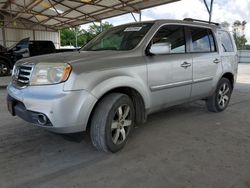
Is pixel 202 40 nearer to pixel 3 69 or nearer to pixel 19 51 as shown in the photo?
pixel 3 69

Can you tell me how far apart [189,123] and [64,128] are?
251cm

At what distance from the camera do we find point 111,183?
2461 mm

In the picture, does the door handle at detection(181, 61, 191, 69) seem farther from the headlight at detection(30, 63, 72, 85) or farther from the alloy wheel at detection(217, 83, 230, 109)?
the headlight at detection(30, 63, 72, 85)

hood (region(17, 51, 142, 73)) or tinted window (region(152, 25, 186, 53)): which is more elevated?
tinted window (region(152, 25, 186, 53))

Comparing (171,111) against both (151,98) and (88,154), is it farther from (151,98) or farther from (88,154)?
(88,154)

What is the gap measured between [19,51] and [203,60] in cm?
1031

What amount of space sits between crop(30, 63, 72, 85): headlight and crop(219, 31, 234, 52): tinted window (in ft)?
11.3

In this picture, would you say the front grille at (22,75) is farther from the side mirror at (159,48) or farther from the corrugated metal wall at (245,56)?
the corrugated metal wall at (245,56)

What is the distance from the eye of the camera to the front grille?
9.36 ft

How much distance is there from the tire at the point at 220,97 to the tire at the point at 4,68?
9.82 m

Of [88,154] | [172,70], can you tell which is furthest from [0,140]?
[172,70]

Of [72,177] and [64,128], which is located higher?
[64,128]

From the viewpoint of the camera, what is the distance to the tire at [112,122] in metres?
2.86

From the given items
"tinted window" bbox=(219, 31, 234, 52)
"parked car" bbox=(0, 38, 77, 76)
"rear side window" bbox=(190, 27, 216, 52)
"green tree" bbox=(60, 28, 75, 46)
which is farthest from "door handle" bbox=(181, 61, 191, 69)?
"green tree" bbox=(60, 28, 75, 46)
